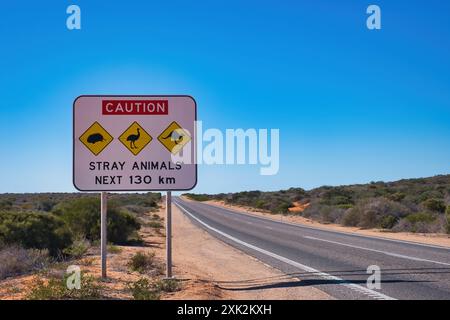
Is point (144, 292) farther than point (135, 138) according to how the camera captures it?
→ No

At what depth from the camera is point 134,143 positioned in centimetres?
1008

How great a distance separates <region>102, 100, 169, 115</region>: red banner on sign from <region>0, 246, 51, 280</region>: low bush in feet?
11.7

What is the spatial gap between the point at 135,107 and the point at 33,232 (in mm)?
6478

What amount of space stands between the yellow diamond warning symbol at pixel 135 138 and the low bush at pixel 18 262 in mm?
3169

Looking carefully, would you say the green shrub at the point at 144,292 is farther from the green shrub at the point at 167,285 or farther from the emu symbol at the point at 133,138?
the emu symbol at the point at 133,138

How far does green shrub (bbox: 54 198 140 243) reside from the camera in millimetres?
18406

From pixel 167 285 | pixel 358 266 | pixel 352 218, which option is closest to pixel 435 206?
pixel 352 218

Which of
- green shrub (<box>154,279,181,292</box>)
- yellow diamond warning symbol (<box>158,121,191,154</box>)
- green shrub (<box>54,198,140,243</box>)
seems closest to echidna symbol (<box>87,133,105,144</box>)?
yellow diamond warning symbol (<box>158,121,191,154</box>)

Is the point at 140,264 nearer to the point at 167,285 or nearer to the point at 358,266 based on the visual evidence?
the point at 167,285

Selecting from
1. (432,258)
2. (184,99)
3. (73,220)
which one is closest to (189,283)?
(184,99)

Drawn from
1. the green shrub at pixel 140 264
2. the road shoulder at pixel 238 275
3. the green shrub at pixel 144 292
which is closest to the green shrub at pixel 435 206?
the road shoulder at pixel 238 275

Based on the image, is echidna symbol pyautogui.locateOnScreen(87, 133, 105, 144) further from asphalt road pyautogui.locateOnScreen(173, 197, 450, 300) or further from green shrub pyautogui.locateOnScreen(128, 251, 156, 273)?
asphalt road pyautogui.locateOnScreen(173, 197, 450, 300)

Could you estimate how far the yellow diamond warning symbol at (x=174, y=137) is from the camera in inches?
394

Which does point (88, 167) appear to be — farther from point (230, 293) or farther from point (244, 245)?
point (244, 245)
